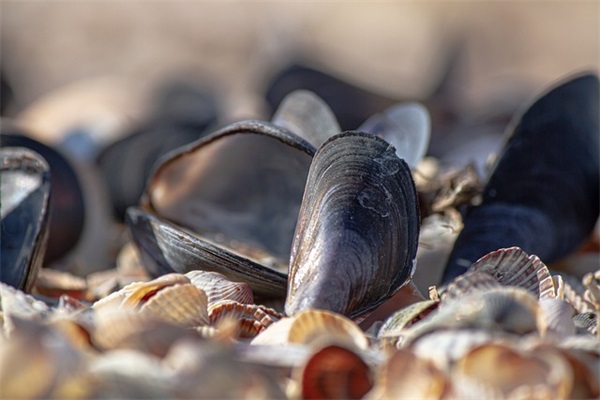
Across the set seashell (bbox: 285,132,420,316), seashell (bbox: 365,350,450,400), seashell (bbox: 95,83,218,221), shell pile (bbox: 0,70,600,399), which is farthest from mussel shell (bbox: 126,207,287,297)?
seashell (bbox: 95,83,218,221)

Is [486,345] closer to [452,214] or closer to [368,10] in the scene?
[452,214]

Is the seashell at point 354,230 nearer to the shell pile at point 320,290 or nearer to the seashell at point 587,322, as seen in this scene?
the shell pile at point 320,290

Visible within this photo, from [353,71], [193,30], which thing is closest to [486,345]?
[353,71]

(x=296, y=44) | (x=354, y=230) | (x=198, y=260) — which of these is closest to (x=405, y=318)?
(x=354, y=230)

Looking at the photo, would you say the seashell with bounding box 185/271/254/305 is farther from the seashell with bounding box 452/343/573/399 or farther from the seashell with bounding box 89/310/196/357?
the seashell with bounding box 452/343/573/399

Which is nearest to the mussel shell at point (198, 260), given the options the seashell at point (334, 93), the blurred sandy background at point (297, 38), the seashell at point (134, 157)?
the seashell at point (134, 157)

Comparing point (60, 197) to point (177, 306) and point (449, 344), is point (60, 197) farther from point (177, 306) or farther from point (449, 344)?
point (449, 344)
